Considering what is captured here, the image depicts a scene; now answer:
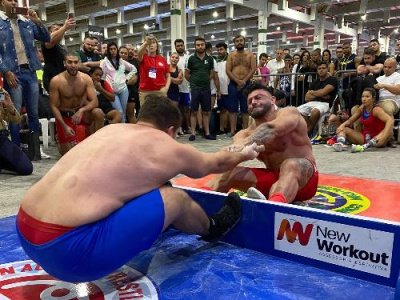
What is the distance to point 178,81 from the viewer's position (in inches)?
277

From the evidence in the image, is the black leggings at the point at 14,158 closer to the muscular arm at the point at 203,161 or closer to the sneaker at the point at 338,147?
the muscular arm at the point at 203,161

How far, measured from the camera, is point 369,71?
6527 mm

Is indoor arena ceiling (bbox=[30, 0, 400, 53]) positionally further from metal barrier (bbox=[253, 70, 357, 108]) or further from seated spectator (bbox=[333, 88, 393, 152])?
seated spectator (bbox=[333, 88, 393, 152])

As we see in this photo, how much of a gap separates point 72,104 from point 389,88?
15.1 ft

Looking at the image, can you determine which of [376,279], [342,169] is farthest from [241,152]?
[342,169]

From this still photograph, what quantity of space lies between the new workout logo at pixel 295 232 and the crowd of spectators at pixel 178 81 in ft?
11.4

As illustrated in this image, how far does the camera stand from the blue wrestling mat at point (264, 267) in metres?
1.74

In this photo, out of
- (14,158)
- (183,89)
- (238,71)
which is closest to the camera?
(14,158)

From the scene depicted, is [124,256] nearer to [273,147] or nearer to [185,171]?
[185,171]

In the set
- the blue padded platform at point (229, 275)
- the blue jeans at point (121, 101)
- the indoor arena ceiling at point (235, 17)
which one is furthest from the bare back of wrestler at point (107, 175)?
the indoor arena ceiling at point (235, 17)

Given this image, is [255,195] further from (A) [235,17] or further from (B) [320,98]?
(A) [235,17]

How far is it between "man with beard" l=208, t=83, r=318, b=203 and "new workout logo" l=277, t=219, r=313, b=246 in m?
0.55

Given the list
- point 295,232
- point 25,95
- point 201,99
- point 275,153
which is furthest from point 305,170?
point 201,99

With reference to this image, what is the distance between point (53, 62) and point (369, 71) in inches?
193
